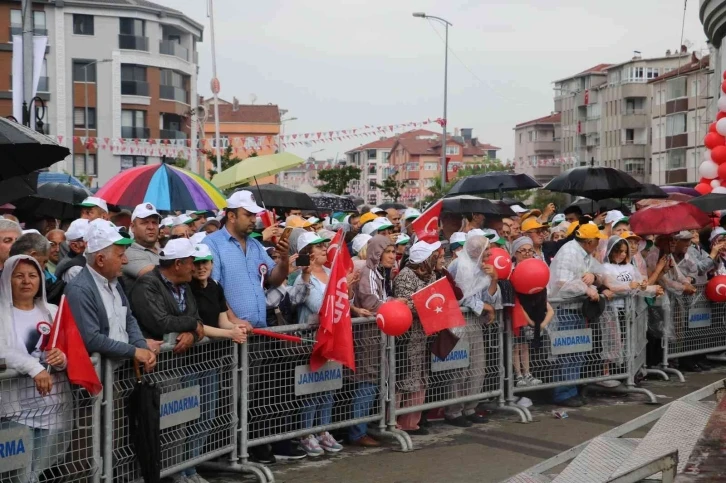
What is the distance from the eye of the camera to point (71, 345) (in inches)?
254

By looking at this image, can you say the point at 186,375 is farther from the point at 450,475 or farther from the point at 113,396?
the point at 450,475

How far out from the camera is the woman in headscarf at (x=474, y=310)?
34.0ft

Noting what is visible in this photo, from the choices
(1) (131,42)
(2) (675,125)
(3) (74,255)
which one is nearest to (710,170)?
(3) (74,255)

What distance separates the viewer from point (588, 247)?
1184 centimetres

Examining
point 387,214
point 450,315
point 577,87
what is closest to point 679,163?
point 577,87

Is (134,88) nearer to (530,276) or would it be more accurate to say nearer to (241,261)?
(530,276)

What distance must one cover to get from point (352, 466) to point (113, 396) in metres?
2.56

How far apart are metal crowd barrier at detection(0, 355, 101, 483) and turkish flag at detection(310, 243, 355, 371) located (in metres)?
2.46

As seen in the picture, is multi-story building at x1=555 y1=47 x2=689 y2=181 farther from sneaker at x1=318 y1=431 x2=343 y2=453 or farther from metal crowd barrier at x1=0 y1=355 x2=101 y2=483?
metal crowd barrier at x1=0 y1=355 x2=101 y2=483

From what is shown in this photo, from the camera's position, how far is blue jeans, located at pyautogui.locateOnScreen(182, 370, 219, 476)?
786cm

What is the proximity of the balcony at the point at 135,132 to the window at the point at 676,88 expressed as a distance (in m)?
45.9

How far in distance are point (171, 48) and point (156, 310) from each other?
7514cm

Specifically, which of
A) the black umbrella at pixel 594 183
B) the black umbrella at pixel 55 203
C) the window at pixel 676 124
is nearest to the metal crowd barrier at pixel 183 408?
the black umbrella at pixel 55 203

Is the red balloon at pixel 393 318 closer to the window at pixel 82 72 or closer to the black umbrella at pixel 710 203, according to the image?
the black umbrella at pixel 710 203
